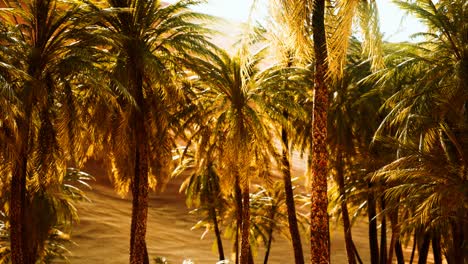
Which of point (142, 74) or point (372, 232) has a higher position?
point (142, 74)

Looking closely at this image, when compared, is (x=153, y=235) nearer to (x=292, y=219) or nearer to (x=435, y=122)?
(x=292, y=219)

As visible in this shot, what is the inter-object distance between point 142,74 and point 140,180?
3141 mm

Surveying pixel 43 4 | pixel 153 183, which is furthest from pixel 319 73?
pixel 153 183

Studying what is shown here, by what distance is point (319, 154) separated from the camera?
12.5m

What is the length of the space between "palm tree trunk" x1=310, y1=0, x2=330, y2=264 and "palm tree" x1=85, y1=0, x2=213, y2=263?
508 cm

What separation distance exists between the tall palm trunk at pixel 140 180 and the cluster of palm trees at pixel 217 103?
5 centimetres

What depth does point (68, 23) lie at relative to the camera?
15.9 m

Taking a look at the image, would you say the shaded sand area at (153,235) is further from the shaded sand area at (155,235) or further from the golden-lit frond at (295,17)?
the golden-lit frond at (295,17)

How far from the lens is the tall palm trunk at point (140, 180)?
55.0 feet

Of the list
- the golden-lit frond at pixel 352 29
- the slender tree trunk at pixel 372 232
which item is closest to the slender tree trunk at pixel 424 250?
the slender tree trunk at pixel 372 232

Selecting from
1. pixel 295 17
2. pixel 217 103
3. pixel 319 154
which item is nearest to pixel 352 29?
pixel 295 17

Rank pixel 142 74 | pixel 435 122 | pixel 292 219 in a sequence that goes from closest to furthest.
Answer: pixel 142 74 < pixel 435 122 < pixel 292 219

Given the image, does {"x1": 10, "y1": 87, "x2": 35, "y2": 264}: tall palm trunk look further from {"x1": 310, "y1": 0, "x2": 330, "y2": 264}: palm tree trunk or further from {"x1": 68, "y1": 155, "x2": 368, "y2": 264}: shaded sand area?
{"x1": 68, "y1": 155, "x2": 368, "y2": 264}: shaded sand area

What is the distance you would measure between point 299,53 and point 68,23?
6.52 meters
